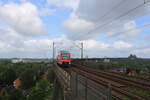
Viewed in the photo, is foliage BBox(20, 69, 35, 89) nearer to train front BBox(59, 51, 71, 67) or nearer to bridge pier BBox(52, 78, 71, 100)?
bridge pier BBox(52, 78, 71, 100)

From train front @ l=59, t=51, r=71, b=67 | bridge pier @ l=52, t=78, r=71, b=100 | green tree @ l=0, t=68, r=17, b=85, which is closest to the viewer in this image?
bridge pier @ l=52, t=78, r=71, b=100

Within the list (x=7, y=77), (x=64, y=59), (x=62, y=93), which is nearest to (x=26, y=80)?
(x=7, y=77)

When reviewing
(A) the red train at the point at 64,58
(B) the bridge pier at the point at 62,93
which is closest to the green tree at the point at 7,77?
(B) the bridge pier at the point at 62,93

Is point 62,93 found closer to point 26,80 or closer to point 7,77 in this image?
point 26,80

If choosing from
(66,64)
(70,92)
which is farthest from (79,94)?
(66,64)

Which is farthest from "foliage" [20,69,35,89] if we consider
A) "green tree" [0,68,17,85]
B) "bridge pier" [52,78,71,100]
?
"bridge pier" [52,78,71,100]

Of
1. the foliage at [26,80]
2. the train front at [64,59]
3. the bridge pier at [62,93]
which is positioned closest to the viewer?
the bridge pier at [62,93]

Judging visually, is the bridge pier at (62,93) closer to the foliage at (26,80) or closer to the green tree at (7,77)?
the foliage at (26,80)

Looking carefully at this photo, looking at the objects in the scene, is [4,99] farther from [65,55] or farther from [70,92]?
[70,92]

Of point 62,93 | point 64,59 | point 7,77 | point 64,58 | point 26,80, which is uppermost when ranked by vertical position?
point 64,58

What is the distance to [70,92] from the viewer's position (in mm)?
9047

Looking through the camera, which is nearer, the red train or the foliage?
the red train

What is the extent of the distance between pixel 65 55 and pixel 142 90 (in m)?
17.8

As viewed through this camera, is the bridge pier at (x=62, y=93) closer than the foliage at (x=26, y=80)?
Yes
